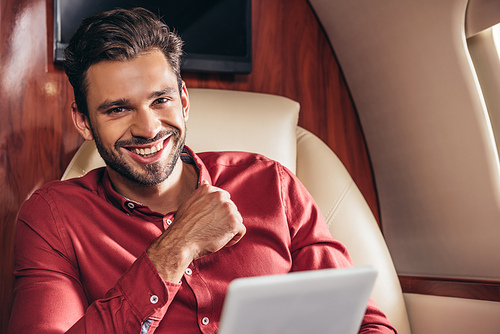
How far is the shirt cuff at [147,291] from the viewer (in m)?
0.91

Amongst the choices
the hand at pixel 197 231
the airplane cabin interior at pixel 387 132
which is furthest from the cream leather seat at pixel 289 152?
the hand at pixel 197 231

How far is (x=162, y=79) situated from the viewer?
1164 millimetres

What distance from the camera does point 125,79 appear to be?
1124 mm

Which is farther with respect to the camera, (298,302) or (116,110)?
(116,110)

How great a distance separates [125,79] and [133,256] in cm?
38

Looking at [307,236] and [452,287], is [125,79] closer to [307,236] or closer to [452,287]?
[307,236]

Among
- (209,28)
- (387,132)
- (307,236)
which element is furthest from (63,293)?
(387,132)

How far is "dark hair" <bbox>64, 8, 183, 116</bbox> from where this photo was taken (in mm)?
1141

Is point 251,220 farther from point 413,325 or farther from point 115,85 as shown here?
point 413,325

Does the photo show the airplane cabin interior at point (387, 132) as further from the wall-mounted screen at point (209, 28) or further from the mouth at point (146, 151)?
the mouth at point (146, 151)

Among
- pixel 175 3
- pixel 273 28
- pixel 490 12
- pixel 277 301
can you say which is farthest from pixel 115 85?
pixel 490 12

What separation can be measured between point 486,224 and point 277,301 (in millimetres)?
1068

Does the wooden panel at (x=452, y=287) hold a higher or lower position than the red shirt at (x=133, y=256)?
lower

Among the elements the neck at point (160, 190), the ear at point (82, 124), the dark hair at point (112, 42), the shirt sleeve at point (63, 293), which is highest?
the dark hair at point (112, 42)
